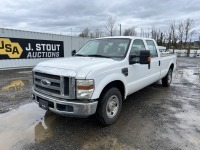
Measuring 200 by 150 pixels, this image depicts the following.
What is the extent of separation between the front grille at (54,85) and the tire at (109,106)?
70 cm

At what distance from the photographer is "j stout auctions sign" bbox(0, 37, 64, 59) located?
14031 millimetres

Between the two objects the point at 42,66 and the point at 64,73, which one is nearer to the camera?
the point at 64,73

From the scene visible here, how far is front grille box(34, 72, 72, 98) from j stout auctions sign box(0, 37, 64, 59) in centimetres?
1146

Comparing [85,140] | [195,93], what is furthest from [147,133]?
[195,93]

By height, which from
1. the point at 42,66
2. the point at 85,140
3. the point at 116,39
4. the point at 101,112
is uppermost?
the point at 116,39

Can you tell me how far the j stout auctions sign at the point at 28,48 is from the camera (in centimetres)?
1403

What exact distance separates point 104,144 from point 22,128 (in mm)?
1837

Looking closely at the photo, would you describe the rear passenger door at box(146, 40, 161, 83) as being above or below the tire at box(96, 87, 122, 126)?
above

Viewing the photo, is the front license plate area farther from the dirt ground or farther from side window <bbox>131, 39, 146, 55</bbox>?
side window <bbox>131, 39, 146, 55</bbox>

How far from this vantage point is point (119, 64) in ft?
13.8

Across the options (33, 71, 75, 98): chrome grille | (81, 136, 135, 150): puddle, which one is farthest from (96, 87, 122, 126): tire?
(33, 71, 75, 98): chrome grille

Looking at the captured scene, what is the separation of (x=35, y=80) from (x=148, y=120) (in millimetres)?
2775

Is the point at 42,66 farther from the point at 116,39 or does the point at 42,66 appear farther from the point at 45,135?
the point at 116,39

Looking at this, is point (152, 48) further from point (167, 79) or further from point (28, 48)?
point (28, 48)
